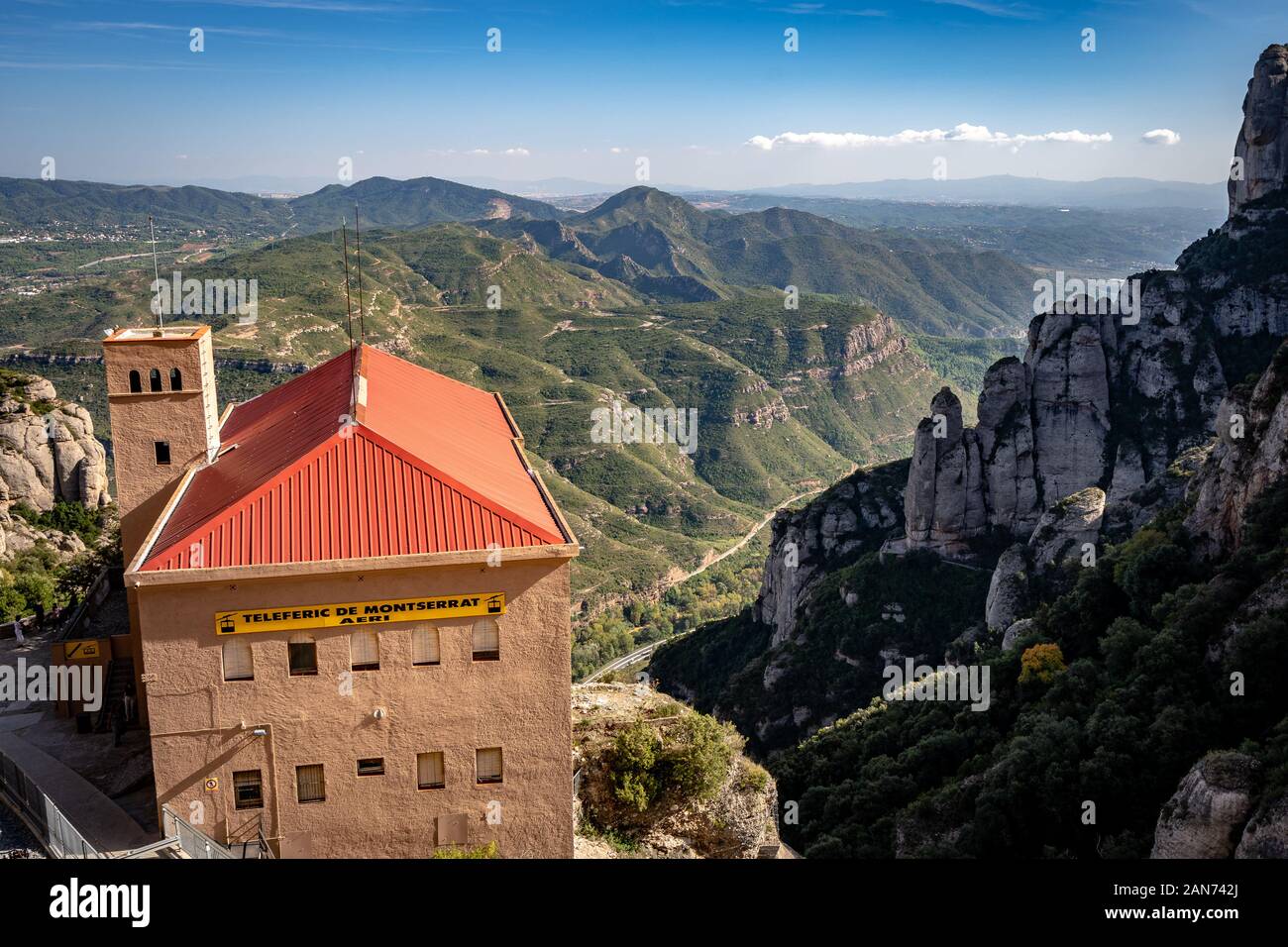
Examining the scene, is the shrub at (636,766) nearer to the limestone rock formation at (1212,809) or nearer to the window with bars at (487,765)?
the window with bars at (487,765)

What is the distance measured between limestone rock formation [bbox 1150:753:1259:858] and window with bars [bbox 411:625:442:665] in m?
17.6

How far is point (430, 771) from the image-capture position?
23.0 meters

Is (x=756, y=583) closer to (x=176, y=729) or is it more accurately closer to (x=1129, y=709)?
(x=1129, y=709)

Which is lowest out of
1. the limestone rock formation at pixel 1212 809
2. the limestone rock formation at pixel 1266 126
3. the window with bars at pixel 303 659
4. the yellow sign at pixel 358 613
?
the limestone rock formation at pixel 1212 809

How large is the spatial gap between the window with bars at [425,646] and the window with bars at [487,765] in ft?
7.98

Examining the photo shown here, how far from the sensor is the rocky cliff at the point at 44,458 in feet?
249

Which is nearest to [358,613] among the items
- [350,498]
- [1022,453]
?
[350,498]

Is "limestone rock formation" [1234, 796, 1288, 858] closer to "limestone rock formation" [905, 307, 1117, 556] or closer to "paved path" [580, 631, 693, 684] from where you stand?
"limestone rock formation" [905, 307, 1117, 556]

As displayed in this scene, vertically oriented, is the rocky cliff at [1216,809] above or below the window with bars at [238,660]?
below

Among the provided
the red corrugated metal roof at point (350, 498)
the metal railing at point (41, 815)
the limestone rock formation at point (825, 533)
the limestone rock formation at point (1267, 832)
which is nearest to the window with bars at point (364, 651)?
the red corrugated metal roof at point (350, 498)

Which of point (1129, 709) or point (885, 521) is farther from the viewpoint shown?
point (885, 521)

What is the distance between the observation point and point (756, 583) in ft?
523
